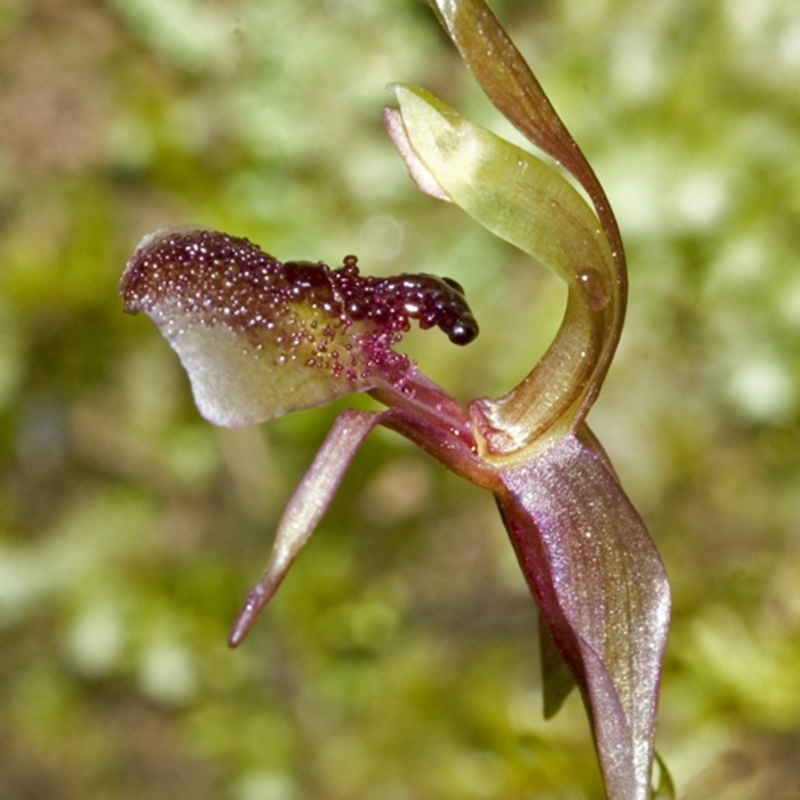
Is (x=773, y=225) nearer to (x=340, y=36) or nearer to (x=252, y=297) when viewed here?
(x=340, y=36)

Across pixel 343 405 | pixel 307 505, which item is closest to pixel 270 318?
pixel 307 505

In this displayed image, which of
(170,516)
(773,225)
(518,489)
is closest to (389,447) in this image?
(170,516)

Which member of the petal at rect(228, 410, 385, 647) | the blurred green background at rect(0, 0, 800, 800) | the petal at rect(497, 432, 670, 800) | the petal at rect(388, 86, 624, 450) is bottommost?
the blurred green background at rect(0, 0, 800, 800)

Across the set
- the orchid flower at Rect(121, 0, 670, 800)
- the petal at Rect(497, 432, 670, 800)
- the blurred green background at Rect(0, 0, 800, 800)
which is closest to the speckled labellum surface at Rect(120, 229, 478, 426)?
the orchid flower at Rect(121, 0, 670, 800)

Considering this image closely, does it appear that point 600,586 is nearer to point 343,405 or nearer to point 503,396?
point 503,396

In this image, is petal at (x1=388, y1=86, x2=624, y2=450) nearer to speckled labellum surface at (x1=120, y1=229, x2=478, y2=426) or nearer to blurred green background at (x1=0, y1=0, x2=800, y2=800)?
speckled labellum surface at (x1=120, y1=229, x2=478, y2=426)

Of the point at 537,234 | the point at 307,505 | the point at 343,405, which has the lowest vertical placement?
the point at 343,405
